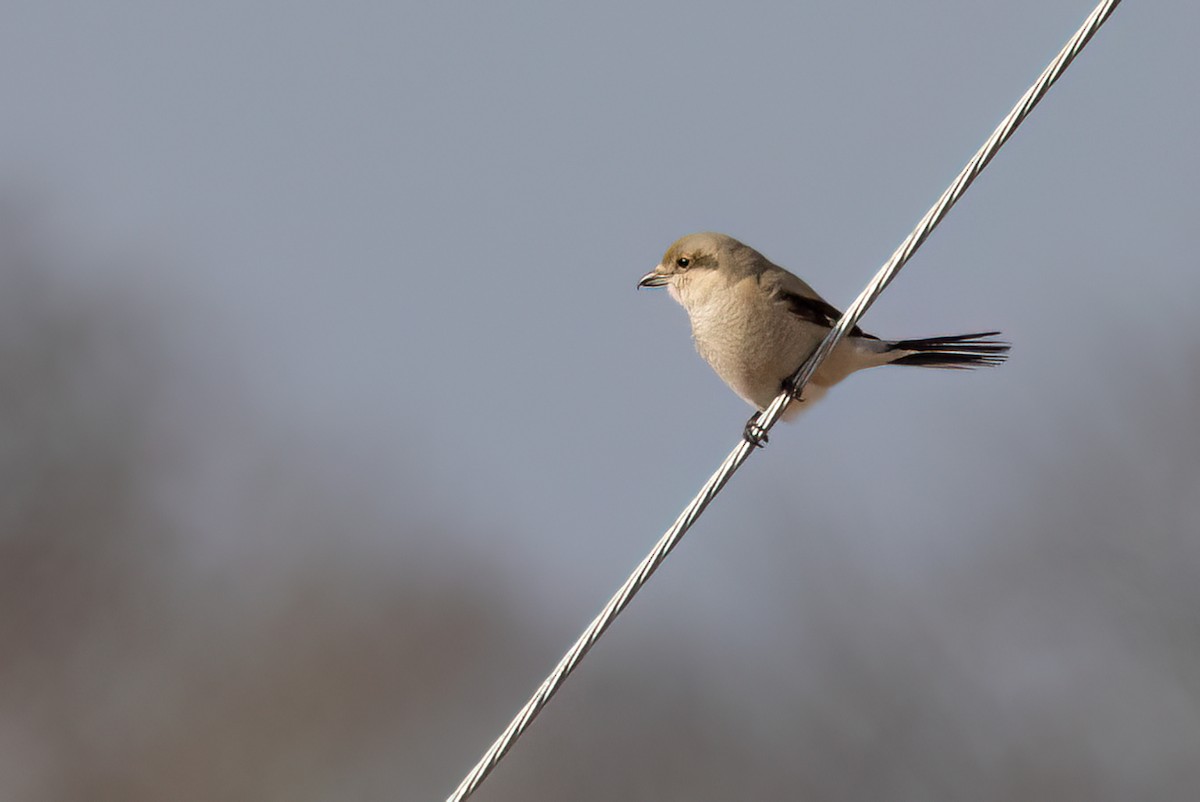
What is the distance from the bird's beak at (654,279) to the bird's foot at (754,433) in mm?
827

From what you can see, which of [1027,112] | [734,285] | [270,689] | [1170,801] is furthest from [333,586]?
[1027,112]

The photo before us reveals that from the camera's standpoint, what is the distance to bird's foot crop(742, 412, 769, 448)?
477 centimetres

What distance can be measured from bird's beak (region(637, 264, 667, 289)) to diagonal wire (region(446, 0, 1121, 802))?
2184 millimetres

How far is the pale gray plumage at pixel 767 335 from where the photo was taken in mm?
5680

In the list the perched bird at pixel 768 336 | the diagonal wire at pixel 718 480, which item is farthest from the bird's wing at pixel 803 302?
the diagonal wire at pixel 718 480

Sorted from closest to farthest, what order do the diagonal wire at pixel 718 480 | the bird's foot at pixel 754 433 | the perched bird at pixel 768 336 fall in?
the diagonal wire at pixel 718 480 < the bird's foot at pixel 754 433 < the perched bird at pixel 768 336

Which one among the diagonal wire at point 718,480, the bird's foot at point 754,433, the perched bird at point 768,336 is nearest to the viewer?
the diagonal wire at point 718,480

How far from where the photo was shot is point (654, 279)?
21.1ft

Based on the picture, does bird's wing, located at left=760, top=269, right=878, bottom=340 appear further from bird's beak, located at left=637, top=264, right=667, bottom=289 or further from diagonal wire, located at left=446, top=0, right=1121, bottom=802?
diagonal wire, located at left=446, top=0, right=1121, bottom=802

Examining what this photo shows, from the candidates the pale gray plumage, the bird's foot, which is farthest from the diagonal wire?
the pale gray plumage

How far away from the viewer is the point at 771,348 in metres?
5.66

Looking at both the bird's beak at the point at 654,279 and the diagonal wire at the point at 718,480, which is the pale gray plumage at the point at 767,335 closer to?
the bird's beak at the point at 654,279

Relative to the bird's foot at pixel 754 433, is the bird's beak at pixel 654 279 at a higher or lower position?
higher

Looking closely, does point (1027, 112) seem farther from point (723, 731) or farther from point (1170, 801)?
point (723, 731)
